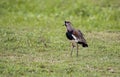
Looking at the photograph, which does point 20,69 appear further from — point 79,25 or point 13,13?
point 13,13

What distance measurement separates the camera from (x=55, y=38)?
1373cm

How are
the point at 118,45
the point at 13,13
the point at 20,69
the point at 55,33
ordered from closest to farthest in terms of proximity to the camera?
the point at 20,69 → the point at 118,45 → the point at 55,33 → the point at 13,13

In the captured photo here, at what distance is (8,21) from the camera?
54.7 ft

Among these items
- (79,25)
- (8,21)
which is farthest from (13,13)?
(79,25)

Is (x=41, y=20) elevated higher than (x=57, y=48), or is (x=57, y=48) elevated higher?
(x=41, y=20)

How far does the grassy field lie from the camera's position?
10.1 metres

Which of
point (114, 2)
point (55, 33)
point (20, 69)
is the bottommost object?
point (20, 69)

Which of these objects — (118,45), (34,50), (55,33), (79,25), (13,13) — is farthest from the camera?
(13,13)

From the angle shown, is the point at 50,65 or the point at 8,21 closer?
the point at 50,65

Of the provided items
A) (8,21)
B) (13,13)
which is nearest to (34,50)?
(8,21)

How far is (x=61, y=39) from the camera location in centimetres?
1375

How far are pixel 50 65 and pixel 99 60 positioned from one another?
124cm

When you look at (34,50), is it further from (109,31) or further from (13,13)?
(13,13)

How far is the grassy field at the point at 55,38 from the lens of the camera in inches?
397
